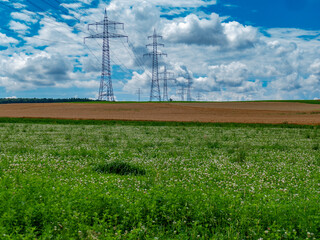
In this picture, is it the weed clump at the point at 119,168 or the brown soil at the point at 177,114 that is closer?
the weed clump at the point at 119,168

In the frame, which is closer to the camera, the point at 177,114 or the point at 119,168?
the point at 119,168

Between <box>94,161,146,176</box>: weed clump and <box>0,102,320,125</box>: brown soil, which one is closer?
<box>94,161,146,176</box>: weed clump

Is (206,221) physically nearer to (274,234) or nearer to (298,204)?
(274,234)

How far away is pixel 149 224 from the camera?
241 inches

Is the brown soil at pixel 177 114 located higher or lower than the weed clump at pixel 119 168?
higher

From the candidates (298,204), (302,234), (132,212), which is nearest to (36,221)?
(132,212)

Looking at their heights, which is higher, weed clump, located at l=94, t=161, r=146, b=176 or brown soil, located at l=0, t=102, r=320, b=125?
brown soil, located at l=0, t=102, r=320, b=125

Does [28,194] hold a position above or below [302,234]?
above

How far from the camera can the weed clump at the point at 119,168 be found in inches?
451

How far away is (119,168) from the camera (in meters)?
11.8

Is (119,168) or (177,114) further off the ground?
(177,114)

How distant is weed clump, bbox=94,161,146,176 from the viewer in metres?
11.5

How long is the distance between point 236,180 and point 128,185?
403 cm

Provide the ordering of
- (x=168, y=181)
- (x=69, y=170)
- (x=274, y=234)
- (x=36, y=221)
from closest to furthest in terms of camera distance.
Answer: (x=274, y=234), (x=36, y=221), (x=168, y=181), (x=69, y=170)
